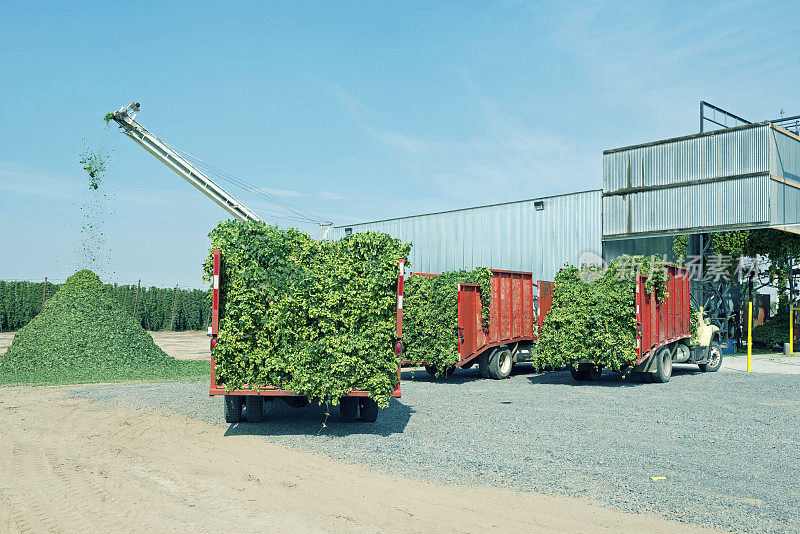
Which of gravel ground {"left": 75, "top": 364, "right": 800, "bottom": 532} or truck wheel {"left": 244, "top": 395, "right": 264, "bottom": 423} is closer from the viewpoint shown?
gravel ground {"left": 75, "top": 364, "right": 800, "bottom": 532}

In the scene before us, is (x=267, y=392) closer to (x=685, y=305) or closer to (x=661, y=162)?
(x=685, y=305)

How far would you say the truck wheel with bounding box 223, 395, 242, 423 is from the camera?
973 cm

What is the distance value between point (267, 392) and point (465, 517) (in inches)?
165

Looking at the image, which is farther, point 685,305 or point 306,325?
point 685,305

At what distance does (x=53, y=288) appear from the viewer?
1480 inches

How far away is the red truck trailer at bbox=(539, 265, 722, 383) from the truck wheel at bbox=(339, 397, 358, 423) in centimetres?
732

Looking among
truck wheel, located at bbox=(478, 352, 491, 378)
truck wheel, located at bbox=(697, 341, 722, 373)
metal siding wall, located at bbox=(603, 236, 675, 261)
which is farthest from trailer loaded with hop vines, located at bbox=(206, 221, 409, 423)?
metal siding wall, located at bbox=(603, 236, 675, 261)

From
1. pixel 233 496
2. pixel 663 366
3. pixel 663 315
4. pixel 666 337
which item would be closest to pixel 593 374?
Result: pixel 663 366

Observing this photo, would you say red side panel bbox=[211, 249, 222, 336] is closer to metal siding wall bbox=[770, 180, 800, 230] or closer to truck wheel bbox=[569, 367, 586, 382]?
truck wheel bbox=[569, 367, 586, 382]

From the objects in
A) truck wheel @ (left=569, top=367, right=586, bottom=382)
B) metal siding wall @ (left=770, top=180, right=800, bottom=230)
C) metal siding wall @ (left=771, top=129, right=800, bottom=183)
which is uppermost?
metal siding wall @ (left=771, top=129, right=800, bottom=183)

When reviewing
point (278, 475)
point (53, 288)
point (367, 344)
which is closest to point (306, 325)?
point (367, 344)

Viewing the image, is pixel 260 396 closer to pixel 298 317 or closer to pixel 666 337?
pixel 298 317

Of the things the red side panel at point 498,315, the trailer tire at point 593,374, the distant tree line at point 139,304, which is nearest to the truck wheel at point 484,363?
the red side panel at point 498,315

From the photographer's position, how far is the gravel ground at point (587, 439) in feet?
20.7
